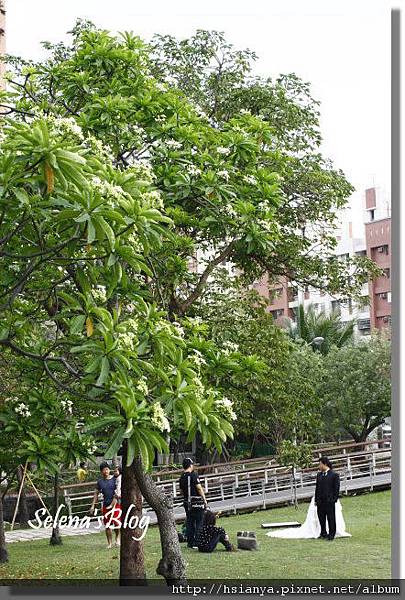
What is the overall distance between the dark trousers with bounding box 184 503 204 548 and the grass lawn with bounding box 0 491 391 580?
0.11 meters

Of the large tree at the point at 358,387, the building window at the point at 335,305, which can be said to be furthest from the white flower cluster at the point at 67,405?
the large tree at the point at 358,387

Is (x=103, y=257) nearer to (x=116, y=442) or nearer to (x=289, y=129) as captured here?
(x=116, y=442)

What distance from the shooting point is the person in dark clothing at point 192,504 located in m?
7.71

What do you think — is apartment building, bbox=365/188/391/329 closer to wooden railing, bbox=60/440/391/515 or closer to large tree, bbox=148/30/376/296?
large tree, bbox=148/30/376/296

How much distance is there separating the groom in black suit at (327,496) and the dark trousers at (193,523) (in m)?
1.12

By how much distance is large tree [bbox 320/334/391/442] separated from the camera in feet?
36.6

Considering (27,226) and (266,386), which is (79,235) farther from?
(266,386)

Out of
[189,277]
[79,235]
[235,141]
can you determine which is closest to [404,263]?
[235,141]

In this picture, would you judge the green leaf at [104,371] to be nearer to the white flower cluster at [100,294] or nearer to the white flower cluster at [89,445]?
the white flower cluster at [100,294]

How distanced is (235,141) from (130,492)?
8.51 ft

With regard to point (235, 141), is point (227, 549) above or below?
below

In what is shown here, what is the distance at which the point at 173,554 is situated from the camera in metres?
6.84

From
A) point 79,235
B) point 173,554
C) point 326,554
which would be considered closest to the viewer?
point 79,235

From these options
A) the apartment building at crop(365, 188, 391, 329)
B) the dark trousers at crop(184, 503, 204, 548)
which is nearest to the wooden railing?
the apartment building at crop(365, 188, 391, 329)
